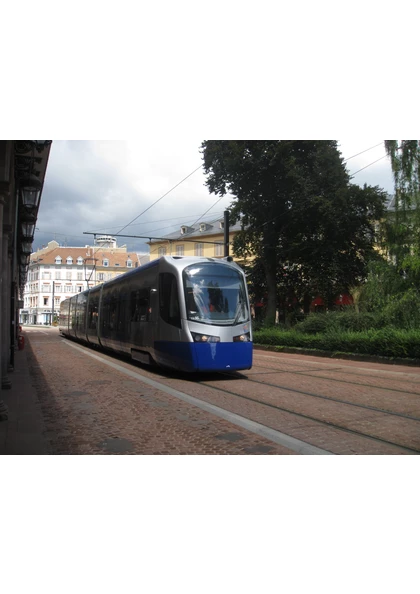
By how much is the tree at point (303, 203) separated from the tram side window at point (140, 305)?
54.2 ft

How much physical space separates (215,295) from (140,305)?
3413 mm

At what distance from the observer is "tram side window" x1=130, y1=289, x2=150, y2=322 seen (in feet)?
44.9

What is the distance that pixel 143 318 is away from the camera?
13.9m

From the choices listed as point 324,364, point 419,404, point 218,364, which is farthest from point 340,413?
point 324,364

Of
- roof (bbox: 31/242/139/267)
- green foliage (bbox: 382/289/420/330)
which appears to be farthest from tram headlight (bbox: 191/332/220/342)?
roof (bbox: 31/242/139/267)

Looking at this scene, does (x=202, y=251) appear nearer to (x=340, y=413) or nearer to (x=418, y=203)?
(x=418, y=203)

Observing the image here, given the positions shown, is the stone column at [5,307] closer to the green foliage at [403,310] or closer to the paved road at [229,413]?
the paved road at [229,413]

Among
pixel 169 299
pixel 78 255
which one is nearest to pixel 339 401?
pixel 169 299

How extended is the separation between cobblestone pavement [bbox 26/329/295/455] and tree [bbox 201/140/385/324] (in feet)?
68.3

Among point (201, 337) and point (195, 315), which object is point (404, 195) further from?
point (201, 337)

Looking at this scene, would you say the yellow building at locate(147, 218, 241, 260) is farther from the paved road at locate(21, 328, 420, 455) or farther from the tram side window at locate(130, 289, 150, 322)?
the paved road at locate(21, 328, 420, 455)

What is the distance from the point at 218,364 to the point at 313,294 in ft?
70.5

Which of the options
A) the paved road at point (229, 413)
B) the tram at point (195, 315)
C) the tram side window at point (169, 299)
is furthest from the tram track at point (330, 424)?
the tram side window at point (169, 299)

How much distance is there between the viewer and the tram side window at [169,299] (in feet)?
38.1
